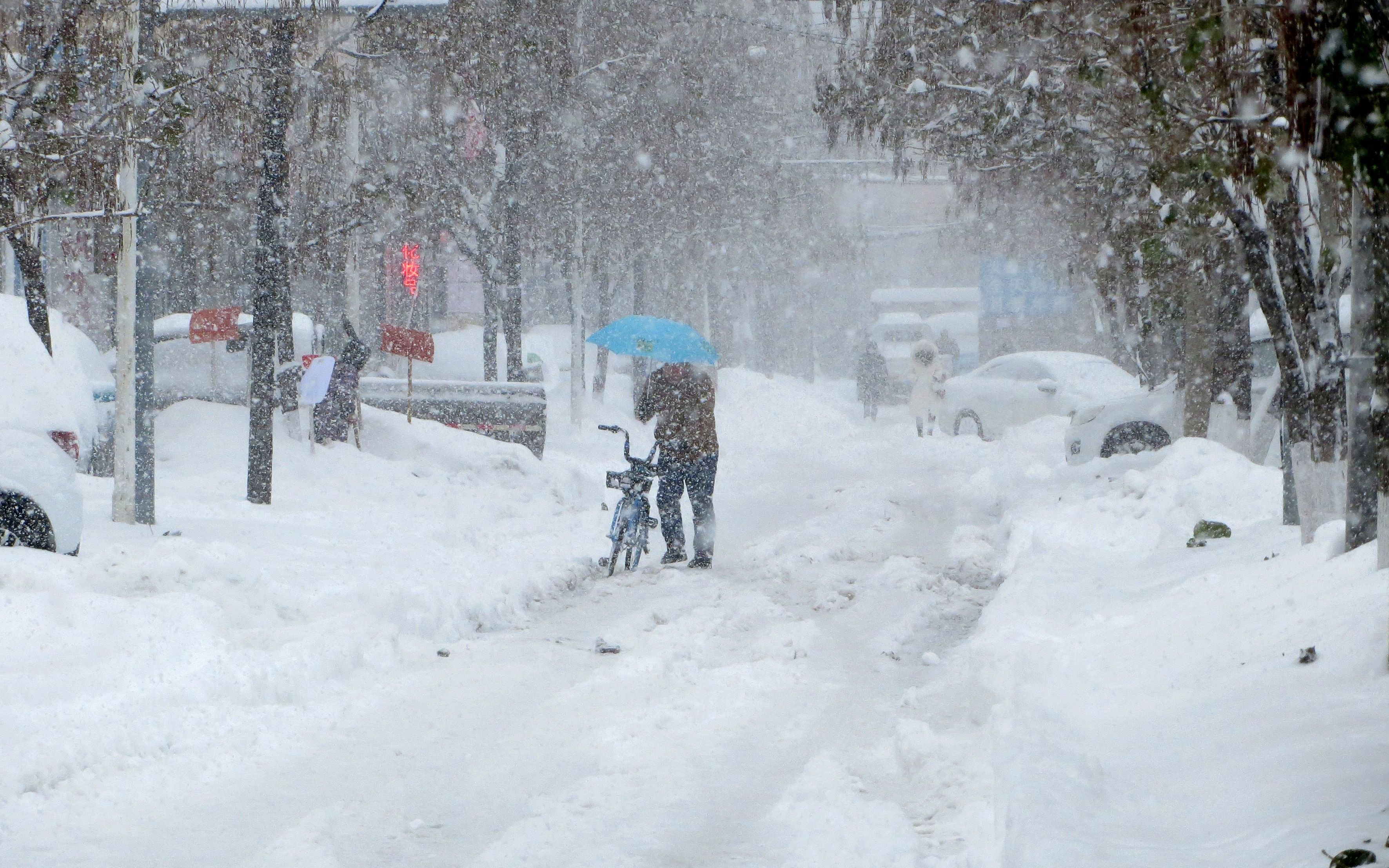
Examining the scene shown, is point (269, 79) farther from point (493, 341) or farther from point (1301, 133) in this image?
point (493, 341)

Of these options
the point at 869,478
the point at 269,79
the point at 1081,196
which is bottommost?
the point at 869,478

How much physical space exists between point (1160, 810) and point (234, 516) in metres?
9.19

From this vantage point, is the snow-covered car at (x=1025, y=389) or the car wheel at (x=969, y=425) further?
the car wheel at (x=969, y=425)

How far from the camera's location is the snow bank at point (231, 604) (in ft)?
17.9

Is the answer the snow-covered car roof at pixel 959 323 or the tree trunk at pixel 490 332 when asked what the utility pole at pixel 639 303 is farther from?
the snow-covered car roof at pixel 959 323

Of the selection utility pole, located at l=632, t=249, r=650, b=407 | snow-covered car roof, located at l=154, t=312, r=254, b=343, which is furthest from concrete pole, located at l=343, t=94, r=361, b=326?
utility pole, located at l=632, t=249, r=650, b=407

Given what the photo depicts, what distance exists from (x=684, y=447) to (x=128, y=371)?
447 centimetres

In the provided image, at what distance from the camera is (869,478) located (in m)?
18.6

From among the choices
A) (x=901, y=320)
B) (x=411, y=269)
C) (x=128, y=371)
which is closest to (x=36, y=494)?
(x=128, y=371)

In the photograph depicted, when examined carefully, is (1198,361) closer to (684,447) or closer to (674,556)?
(684,447)

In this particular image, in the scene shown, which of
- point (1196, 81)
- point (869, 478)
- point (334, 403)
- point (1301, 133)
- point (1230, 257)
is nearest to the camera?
point (1301, 133)

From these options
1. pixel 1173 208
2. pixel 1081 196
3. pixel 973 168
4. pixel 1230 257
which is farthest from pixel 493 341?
pixel 1173 208

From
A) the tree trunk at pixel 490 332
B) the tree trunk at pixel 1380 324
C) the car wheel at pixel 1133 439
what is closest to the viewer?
the tree trunk at pixel 1380 324

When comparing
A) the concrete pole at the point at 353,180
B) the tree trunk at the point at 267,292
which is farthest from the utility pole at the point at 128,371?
the concrete pole at the point at 353,180
